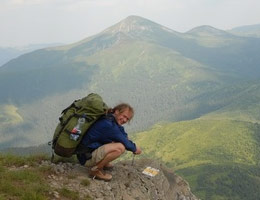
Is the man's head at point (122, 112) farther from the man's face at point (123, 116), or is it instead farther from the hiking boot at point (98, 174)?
the hiking boot at point (98, 174)

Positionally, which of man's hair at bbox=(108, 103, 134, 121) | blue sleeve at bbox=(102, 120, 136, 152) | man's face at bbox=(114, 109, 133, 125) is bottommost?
blue sleeve at bbox=(102, 120, 136, 152)

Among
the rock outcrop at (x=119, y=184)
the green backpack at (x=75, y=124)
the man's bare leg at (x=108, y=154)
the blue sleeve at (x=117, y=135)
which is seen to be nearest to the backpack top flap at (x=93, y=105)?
the green backpack at (x=75, y=124)

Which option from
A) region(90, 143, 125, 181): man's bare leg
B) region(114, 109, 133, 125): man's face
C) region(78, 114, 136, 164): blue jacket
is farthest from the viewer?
region(114, 109, 133, 125): man's face

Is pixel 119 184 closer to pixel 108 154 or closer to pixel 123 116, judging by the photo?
pixel 108 154

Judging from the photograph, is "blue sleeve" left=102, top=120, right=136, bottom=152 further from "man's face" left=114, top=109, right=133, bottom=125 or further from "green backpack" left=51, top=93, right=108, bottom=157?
"green backpack" left=51, top=93, right=108, bottom=157

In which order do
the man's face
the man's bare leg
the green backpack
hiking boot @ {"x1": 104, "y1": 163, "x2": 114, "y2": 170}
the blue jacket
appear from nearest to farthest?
the green backpack → the blue jacket → the man's bare leg → the man's face → hiking boot @ {"x1": 104, "y1": 163, "x2": 114, "y2": 170}

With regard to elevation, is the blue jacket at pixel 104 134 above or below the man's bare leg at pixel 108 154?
above

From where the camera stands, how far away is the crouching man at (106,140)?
13.5 metres

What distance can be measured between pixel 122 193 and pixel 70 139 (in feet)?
10.6

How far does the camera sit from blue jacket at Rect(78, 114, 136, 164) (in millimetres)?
13375

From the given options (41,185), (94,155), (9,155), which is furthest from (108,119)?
(9,155)

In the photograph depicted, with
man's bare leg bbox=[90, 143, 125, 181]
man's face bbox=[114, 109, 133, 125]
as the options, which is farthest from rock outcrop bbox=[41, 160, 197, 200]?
man's face bbox=[114, 109, 133, 125]

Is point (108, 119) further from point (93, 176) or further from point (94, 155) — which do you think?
point (93, 176)

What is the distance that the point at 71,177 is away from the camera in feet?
45.2
